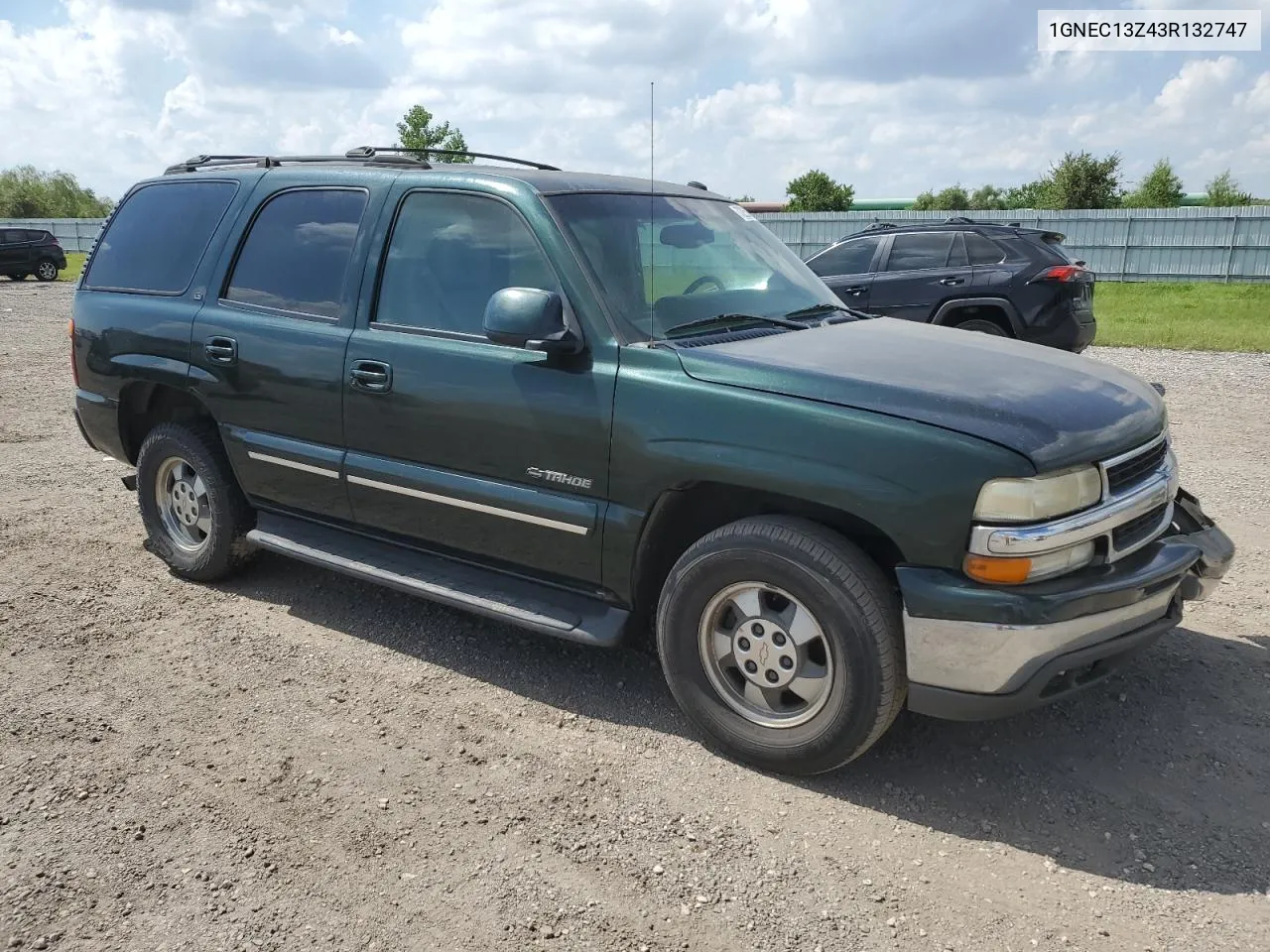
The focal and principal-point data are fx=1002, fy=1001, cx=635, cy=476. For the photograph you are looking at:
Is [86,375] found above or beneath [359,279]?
beneath

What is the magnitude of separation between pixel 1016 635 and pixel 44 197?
73.9m

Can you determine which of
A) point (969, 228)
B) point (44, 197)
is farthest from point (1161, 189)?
point (44, 197)

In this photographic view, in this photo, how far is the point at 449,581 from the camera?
400 cm

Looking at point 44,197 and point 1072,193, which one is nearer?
point 1072,193

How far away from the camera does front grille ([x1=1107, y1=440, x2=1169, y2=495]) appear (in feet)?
10.3

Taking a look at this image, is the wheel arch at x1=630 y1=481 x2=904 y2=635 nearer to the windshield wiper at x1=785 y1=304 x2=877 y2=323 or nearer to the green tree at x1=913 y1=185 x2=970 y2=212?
the windshield wiper at x1=785 y1=304 x2=877 y2=323

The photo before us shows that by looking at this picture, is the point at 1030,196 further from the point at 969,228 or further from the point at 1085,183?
the point at 969,228

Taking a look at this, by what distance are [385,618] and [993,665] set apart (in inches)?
111

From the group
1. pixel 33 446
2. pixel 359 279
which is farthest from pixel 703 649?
pixel 33 446

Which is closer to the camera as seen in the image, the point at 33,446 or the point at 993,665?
the point at 993,665

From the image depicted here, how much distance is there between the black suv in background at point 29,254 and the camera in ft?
90.8

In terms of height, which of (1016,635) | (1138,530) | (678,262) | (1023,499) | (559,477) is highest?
(678,262)

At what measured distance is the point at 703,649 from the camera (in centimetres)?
340

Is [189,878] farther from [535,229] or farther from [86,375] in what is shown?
[86,375]
